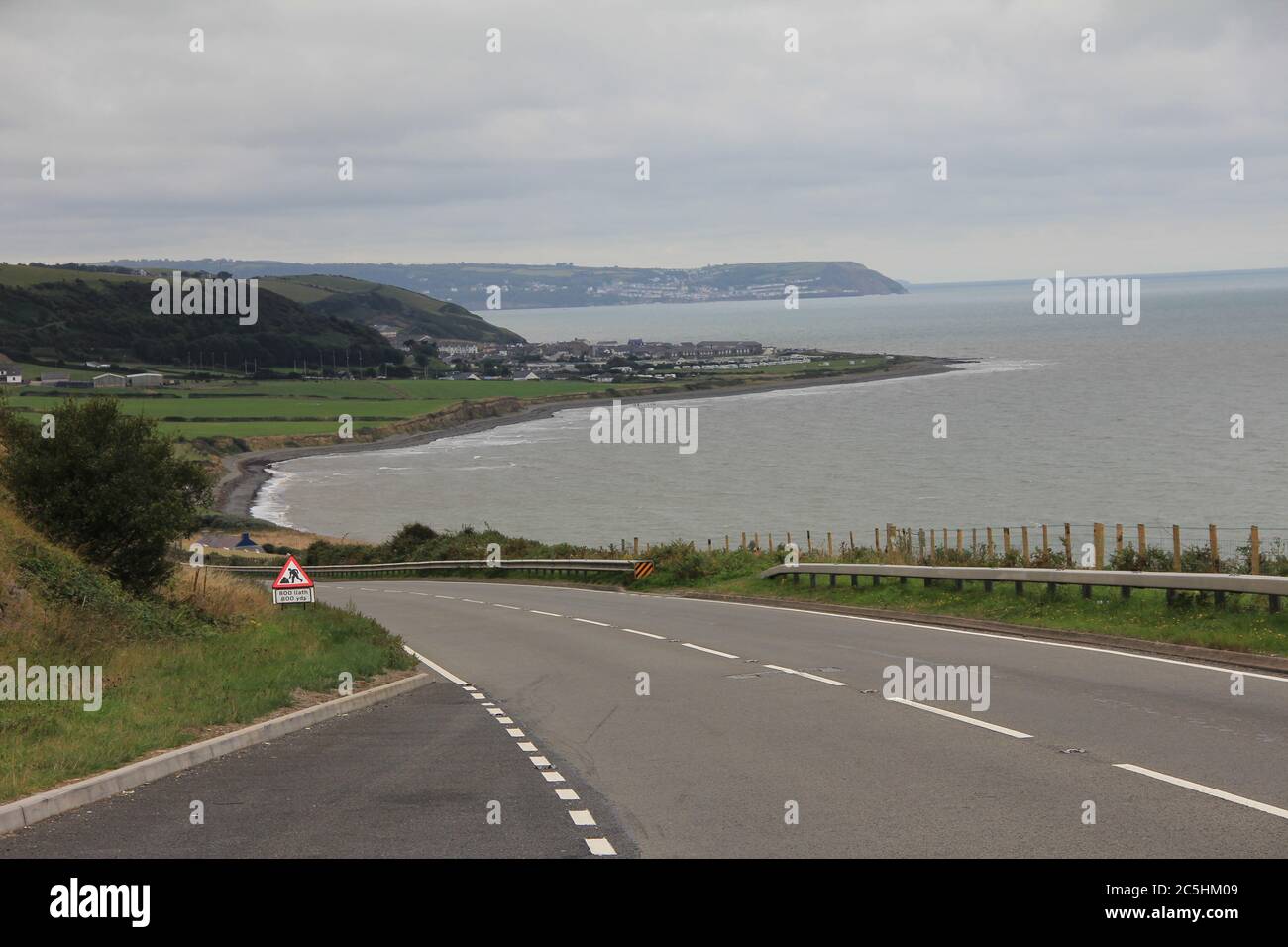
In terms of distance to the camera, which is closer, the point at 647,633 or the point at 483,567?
the point at 647,633

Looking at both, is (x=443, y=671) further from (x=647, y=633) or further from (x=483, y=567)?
(x=483, y=567)

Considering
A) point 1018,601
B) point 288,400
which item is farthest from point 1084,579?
point 288,400
